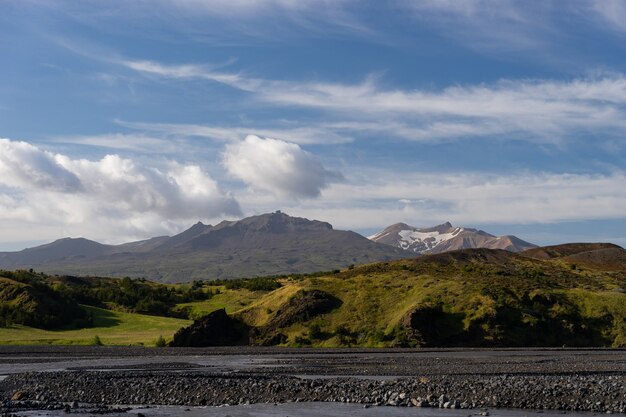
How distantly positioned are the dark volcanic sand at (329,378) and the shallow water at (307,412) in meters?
1.26

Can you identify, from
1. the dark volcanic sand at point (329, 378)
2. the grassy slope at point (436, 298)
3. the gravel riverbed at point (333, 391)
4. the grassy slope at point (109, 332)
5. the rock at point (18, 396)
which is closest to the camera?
the gravel riverbed at point (333, 391)

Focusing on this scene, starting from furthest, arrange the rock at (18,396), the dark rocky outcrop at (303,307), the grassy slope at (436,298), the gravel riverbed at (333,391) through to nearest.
Result: the dark rocky outcrop at (303,307) → the grassy slope at (436,298) → the rock at (18,396) → the gravel riverbed at (333,391)

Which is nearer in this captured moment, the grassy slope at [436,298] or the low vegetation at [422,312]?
the low vegetation at [422,312]

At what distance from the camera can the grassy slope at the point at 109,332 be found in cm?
8138

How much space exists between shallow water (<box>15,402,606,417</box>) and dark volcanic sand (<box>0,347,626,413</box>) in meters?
1.26

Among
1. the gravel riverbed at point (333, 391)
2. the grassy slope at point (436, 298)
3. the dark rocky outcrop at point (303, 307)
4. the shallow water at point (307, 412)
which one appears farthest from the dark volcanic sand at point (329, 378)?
the dark rocky outcrop at point (303, 307)

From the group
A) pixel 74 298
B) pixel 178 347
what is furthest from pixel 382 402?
pixel 74 298

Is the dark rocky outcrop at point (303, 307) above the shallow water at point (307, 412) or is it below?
above

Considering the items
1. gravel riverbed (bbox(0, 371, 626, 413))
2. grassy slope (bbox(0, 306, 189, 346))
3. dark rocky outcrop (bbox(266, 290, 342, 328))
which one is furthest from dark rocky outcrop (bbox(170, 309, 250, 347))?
gravel riverbed (bbox(0, 371, 626, 413))

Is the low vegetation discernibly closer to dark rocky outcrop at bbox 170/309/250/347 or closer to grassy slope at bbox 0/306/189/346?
grassy slope at bbox 0/306/189/346

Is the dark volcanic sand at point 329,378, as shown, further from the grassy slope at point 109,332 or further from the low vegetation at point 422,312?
the grassy slope at point 109,332

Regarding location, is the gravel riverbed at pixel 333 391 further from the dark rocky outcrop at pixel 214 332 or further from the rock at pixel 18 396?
the dark rocky outcrop at pixel 214 332

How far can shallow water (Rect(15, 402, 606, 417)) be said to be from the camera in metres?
28.4

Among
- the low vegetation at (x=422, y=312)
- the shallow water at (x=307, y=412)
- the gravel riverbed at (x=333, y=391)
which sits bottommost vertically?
the shallow water at (x=307, y=412)
